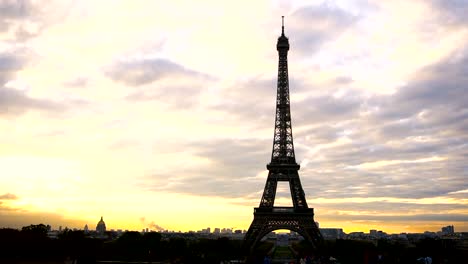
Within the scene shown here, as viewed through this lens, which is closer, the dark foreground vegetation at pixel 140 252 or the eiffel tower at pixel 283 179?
the dark foreground vegetation at pixel 140 252

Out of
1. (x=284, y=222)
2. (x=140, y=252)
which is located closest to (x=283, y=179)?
(x=284, y=222)

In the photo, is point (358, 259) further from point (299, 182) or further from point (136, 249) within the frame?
point (136, 249)

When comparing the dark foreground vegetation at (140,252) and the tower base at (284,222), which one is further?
the tower base at (284,222)

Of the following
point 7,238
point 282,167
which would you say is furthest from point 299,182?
point 7,238

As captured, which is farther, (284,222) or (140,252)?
(140,252)

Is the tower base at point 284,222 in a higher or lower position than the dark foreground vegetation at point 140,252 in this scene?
higher

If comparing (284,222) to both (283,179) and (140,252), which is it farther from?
(140,252)

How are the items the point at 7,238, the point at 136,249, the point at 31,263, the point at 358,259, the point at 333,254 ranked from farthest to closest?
1. the point at 333,254
2. the point at 136,249
3. the point at 358,259
4. the point at 7,238
5. the point at 31,263

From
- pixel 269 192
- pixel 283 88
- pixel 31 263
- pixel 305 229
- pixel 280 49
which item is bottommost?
pixel 31 263

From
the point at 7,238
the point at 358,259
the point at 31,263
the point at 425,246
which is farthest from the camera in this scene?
the point at 425,246
